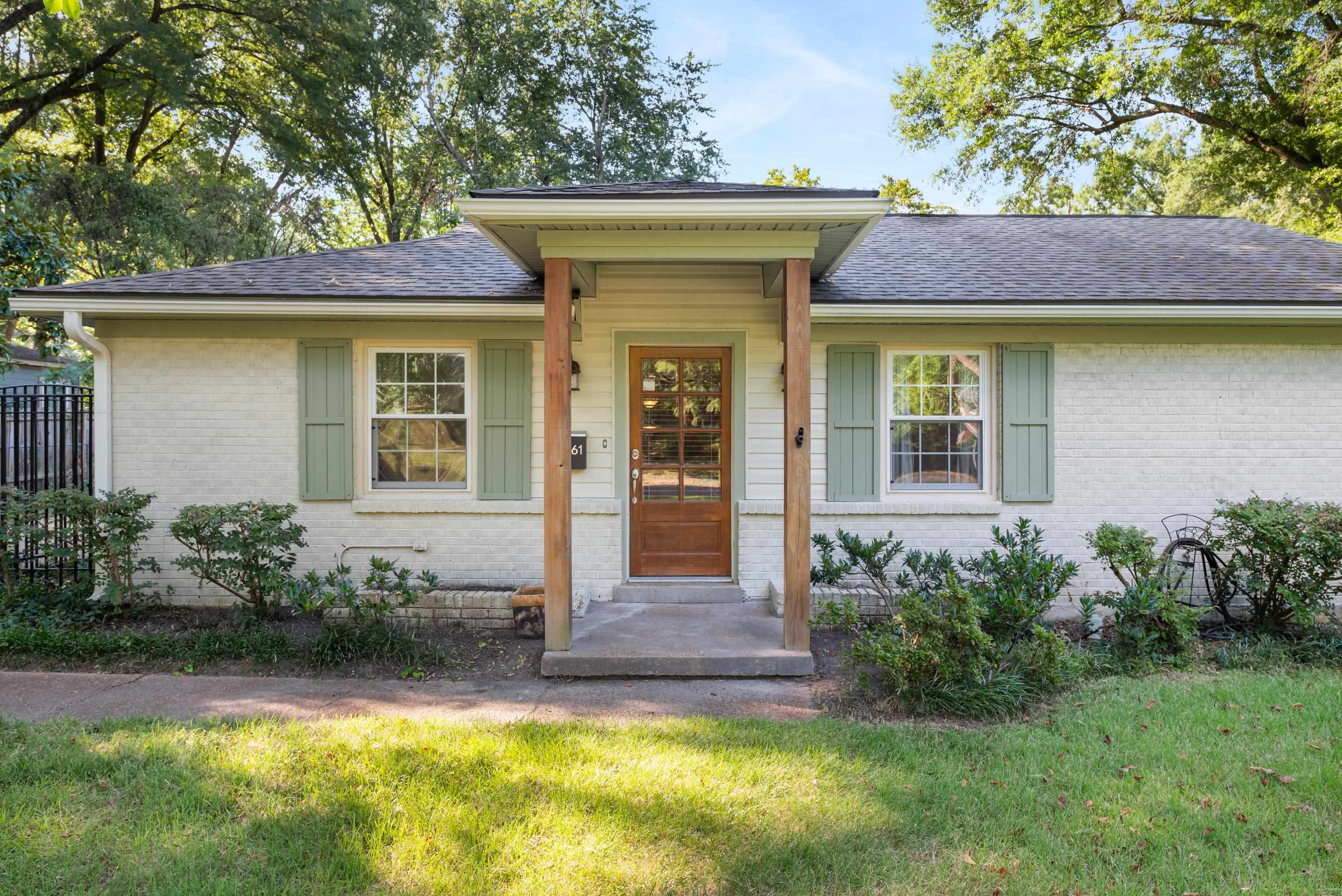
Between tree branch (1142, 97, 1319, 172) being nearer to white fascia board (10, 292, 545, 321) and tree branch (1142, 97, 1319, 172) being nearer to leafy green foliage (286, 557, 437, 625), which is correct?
white fascia board (10, 292, 545, 321)

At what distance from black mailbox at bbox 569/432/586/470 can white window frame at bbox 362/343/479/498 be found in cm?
92

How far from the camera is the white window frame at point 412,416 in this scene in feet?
21.2

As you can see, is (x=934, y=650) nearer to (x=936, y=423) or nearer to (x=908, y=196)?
(x=936, y=423)

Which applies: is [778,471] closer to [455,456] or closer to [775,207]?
[775,207]

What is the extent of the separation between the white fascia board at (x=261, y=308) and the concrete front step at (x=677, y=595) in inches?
104

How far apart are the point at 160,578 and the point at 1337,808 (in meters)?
8.29

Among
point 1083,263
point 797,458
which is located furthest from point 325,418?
point 1083,263

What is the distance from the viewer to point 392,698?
14.6 ft

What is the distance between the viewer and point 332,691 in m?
4.56

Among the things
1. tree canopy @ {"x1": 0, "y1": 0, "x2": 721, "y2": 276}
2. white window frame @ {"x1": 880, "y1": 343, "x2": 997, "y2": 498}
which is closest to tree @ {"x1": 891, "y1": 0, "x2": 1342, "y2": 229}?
tree canopy @ {"x1": 0, "y1": 0, "x2": 721, "y2": 276}

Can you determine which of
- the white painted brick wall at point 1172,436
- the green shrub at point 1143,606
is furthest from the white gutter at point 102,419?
the green shrub at point 1143,606

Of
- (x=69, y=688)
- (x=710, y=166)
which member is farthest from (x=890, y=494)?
(x=710, y=166)

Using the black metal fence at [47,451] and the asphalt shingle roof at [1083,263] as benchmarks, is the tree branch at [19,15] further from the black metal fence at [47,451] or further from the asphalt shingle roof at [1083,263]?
the asphalt shingle roof at [1083,263]

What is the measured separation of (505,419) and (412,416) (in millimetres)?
918
